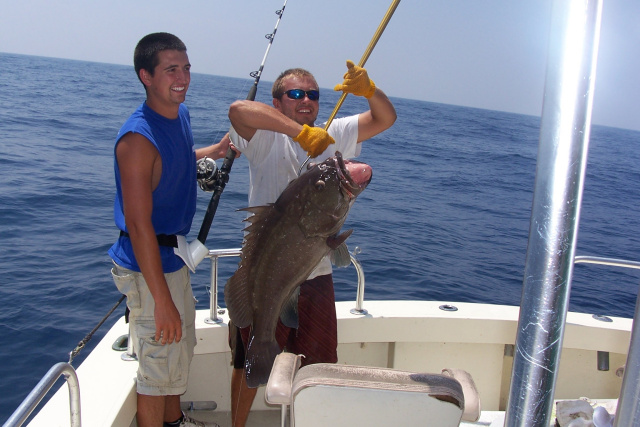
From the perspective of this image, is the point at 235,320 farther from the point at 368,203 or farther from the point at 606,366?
the point at 368,203

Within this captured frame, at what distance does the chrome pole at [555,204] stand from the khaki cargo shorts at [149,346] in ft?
7.87

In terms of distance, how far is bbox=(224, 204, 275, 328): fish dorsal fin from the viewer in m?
2.68

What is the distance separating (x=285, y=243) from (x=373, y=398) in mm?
1121

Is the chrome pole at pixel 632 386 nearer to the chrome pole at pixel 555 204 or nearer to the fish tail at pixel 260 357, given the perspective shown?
the chrome pole at pixel 555 204

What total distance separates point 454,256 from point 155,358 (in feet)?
27.1

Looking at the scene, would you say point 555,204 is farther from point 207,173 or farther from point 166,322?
point 207,173

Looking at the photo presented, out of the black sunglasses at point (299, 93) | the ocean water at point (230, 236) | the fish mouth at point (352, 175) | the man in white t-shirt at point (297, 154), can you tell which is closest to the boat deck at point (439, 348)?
the man in white t-shirt at point (297, 154)

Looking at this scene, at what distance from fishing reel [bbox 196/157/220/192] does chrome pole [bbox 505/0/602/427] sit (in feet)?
9.04

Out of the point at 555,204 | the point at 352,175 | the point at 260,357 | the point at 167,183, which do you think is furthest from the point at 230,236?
the point at 555,204

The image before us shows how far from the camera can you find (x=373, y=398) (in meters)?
1.66

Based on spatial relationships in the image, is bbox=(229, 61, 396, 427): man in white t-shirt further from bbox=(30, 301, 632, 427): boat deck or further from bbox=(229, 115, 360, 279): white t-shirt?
bbox=(30, 301, 632, 427): boat deck

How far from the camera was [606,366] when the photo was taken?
3.88 m

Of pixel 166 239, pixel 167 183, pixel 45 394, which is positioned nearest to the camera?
pixel 45 394

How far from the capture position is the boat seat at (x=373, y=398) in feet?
5.42
